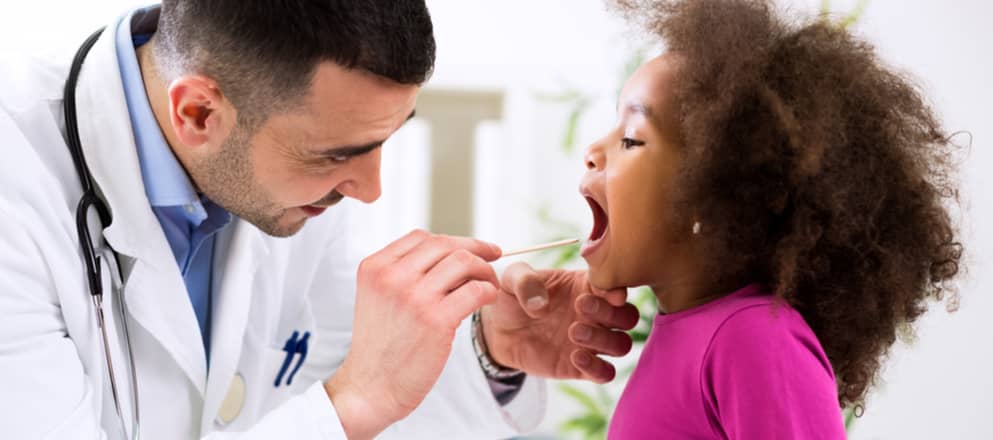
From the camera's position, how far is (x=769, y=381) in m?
0.88

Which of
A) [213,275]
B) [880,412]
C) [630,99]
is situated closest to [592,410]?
[880,412]

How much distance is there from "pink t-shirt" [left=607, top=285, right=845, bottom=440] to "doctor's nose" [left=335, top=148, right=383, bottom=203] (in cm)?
42

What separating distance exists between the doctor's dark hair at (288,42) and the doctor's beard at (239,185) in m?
0.07

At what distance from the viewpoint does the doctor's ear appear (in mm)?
1170

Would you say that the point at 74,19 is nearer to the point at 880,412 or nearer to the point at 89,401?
the point at 89,401

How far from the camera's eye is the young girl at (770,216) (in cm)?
92

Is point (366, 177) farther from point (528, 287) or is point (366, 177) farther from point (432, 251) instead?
point (528, 287)

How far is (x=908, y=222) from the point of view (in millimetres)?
990

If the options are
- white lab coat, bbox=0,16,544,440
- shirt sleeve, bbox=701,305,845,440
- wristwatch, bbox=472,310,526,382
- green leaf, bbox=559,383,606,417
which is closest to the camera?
shirt sleeve, bbox=701,305,845,440

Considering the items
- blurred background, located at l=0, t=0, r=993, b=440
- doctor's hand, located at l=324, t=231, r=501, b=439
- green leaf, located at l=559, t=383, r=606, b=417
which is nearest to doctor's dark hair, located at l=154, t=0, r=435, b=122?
doctor's hand, located at l=324, t=231, r=501, b=439

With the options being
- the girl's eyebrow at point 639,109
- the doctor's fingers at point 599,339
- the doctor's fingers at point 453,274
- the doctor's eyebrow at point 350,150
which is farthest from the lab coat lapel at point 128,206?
the girl's eyebrow at point 639,109

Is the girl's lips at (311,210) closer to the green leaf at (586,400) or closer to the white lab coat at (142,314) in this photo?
the white lab coat at (142,314)

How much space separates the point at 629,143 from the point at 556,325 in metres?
0.38

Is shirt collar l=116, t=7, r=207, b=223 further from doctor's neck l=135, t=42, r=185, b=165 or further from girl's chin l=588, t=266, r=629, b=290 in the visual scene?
girl's chin l=588, t=266, r=629, b=290
